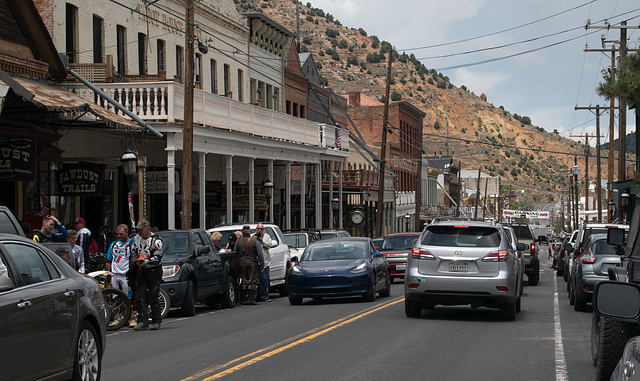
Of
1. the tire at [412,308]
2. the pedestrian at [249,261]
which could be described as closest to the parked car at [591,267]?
the tire at [412,308]

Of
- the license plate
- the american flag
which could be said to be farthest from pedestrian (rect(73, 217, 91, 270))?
the american flag

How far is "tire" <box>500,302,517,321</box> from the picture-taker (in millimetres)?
15977

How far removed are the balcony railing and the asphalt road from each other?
Result: 366 inches

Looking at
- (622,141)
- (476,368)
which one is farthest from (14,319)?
(622,141)

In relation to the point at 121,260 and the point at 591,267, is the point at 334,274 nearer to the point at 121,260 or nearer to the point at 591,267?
the point at 591,267

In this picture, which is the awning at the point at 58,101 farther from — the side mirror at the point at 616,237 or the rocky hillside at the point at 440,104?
the rocky hillside at the point at 440,104

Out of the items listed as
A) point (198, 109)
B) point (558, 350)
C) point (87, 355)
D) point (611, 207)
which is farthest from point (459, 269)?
point (611, 207)

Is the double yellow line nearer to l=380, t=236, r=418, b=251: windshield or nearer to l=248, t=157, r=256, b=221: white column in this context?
l=380, t=236, r=418, b=251: windshield

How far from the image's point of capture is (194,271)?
1812 cm

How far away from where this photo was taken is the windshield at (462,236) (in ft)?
52.2

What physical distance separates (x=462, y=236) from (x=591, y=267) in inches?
141

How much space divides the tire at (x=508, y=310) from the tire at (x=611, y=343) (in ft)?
24.8

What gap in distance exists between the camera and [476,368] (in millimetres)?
10602

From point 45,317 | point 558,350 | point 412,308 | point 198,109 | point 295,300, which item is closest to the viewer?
point 45,317
